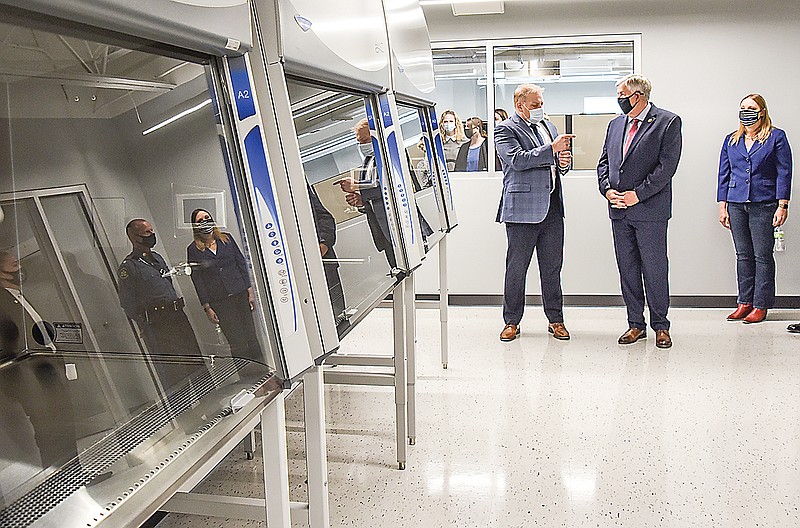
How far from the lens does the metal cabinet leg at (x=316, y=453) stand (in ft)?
5.93

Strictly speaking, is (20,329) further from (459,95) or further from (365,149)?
(459,95)

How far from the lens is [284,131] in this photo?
158 cm

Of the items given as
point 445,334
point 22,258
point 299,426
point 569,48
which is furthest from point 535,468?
point 569,48

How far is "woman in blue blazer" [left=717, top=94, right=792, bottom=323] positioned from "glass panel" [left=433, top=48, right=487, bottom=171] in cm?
179

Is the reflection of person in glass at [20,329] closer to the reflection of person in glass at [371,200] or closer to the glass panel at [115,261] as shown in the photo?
the glass panel at [115,261]

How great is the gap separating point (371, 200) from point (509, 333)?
2688 mm

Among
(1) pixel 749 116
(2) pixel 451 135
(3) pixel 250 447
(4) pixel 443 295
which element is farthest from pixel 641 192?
(3) pixel 250 447

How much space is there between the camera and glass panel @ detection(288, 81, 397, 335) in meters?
2.01

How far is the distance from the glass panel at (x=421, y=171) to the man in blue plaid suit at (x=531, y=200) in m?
0.92

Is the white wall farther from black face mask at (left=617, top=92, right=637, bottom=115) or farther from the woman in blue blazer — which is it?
black face mask at (left=617, top=92, right=637, bottom=115)

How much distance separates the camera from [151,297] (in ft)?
4.65

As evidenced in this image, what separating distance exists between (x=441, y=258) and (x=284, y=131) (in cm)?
282

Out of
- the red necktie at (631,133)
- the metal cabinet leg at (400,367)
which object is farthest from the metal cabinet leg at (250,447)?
the red necktie at (631,133)

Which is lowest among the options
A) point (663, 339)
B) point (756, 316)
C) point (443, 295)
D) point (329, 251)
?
point (756, 316)
